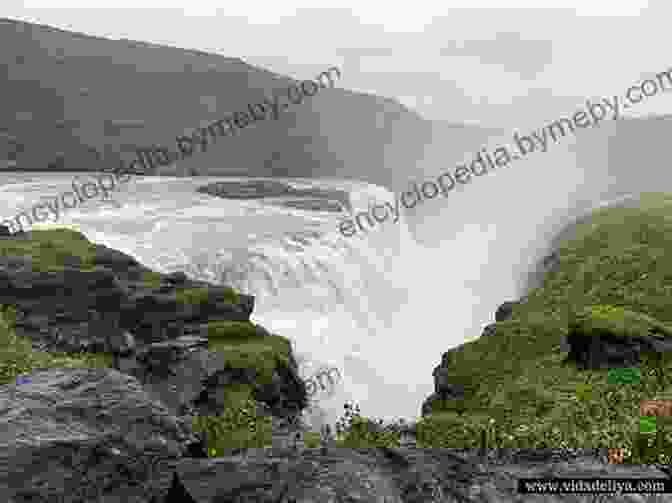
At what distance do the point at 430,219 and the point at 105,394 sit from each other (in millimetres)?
91820

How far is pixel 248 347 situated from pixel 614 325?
13.4 meters

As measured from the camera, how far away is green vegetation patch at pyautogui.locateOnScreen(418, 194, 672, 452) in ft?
28.9

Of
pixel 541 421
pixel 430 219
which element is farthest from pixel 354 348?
pixel 430 219

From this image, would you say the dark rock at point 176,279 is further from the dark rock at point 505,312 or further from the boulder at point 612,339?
the boulder at point 612,339

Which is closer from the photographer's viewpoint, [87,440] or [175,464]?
[175,464]

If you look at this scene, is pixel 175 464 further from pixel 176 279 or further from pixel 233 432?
pixel 176 279

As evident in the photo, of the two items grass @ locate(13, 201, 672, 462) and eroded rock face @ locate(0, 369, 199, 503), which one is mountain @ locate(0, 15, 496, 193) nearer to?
grass @ locate(13, 201, 672, 462)

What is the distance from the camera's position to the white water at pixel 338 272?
2980 centimetres

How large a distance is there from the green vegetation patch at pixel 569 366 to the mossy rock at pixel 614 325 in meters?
0.03

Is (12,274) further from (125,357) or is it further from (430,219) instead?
(430,219)

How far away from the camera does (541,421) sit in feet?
37.0

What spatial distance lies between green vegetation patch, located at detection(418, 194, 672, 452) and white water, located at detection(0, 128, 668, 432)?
23.9ft

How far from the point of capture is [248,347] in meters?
23.3

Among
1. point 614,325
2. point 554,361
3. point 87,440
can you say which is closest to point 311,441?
point 87,440
